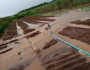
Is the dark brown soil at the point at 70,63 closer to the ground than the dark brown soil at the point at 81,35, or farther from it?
closer to the ground

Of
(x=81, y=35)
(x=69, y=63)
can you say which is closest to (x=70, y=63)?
(x=69, y=63)

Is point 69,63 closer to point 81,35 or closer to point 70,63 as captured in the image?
point 70,63

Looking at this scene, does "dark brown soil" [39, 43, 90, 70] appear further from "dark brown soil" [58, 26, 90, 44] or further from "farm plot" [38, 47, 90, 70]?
"dark brown soil" [58, 26, 90, 44]

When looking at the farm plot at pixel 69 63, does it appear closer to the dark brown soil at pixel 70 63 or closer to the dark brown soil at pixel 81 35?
the dark brown soil at pixel 70 63

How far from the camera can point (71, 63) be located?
3.31m

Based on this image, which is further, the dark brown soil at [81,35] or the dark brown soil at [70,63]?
the dark brown soil at [81,35]

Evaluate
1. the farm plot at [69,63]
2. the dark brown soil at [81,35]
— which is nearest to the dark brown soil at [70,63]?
the farm plot at [69,63]

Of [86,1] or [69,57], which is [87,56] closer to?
[69,57]

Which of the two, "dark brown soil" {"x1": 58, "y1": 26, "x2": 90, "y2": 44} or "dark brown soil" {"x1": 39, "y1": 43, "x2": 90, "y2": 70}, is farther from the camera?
"dark brown soil" {"x1": 58, "y1": 26, "x2": 90, "y2": 44}

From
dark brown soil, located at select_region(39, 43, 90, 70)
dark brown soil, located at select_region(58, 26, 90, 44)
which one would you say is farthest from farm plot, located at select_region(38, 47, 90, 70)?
dark brown soil, located at select_region(58, 26, 90, 44)

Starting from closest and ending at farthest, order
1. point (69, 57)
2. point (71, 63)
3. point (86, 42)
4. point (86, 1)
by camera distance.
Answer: point (71, 63) < point (69, 57) < point (86, 42) < point (86, 1)

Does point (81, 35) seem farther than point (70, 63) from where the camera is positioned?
Yes

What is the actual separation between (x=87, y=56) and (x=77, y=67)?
0.84 m

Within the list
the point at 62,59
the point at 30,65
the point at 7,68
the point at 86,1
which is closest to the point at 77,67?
the point at 62,59
